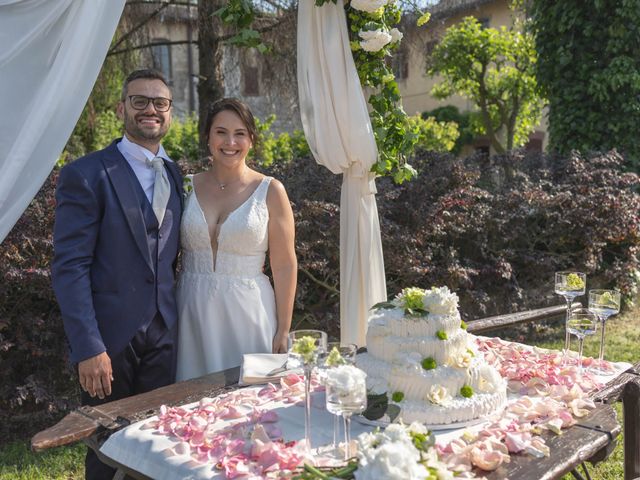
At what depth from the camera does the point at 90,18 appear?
8.62ft

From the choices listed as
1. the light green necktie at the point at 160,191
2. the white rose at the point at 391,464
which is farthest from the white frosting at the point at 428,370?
the light green necktie at the point at 160,191

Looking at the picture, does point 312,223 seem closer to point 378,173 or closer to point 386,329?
point 378,173

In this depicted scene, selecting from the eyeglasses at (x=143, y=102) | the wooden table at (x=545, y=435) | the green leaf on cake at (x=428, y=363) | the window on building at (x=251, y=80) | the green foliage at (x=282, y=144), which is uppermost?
the window on building at (x=251, y=80)

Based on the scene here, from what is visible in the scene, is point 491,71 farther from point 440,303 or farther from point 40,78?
point 440,303

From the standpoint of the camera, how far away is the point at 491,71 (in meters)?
15.3

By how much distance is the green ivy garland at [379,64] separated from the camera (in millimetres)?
2943

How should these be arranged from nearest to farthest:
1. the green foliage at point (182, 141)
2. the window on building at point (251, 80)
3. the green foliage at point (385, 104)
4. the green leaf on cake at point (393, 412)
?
the green leaf on cake at point (393, 412)
the green foliage at point (385, 104)
the window on building at point (251, 80)
the green foliage at point (182, 141)

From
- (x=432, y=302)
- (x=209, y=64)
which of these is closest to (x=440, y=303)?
(x=432, y=302)

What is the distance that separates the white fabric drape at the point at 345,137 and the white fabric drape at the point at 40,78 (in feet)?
3.09

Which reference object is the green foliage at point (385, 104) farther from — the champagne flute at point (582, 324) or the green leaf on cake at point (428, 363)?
the green leaf on cake at point (428, 363)

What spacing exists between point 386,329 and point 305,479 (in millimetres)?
678

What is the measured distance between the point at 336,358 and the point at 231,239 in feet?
4.35

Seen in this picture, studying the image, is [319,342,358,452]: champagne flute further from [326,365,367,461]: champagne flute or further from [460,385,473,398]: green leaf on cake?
[460,385,473,398]: green leaf on cake

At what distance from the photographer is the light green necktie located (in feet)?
9.09
